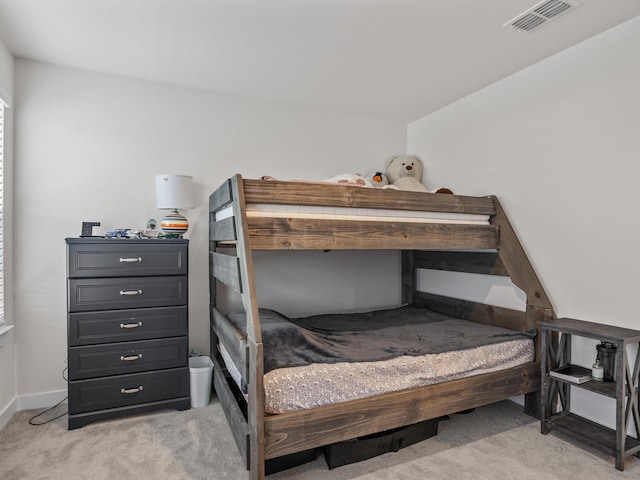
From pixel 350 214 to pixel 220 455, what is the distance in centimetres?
147

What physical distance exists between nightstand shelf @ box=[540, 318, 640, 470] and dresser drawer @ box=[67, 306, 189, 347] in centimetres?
230

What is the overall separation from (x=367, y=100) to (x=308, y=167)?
2.46ft

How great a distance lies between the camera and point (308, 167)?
10.8 ft

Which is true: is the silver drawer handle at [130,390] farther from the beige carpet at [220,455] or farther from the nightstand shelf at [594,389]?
the nightstand shelf at [594,389]

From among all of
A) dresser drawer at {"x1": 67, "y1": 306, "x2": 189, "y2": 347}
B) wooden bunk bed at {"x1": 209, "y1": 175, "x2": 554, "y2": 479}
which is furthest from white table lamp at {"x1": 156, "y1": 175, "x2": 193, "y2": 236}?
dresser drawer at {"x1": 67, "y1": 306, "x2": 189, "y2": 347}

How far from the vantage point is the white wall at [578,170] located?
2.03m

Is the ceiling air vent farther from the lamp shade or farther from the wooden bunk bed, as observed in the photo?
the lamp shade

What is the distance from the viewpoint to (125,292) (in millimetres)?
2322

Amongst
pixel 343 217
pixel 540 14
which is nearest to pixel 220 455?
pixel 343 217

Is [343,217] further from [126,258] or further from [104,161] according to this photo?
[104,161]

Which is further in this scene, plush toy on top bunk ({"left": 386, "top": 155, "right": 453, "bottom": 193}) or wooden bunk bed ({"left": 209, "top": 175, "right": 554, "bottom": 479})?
plush toy on top bunk ({"left": 386, "top": 155, "right": 453, "bottom": 193})

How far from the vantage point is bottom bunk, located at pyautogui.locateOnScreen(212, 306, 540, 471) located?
1642 mm

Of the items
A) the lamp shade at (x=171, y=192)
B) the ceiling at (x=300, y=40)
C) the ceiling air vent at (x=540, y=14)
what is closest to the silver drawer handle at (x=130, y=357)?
the lamp shade at (x=171, y=192)

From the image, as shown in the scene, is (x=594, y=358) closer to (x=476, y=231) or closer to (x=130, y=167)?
(x=476, y=231)
